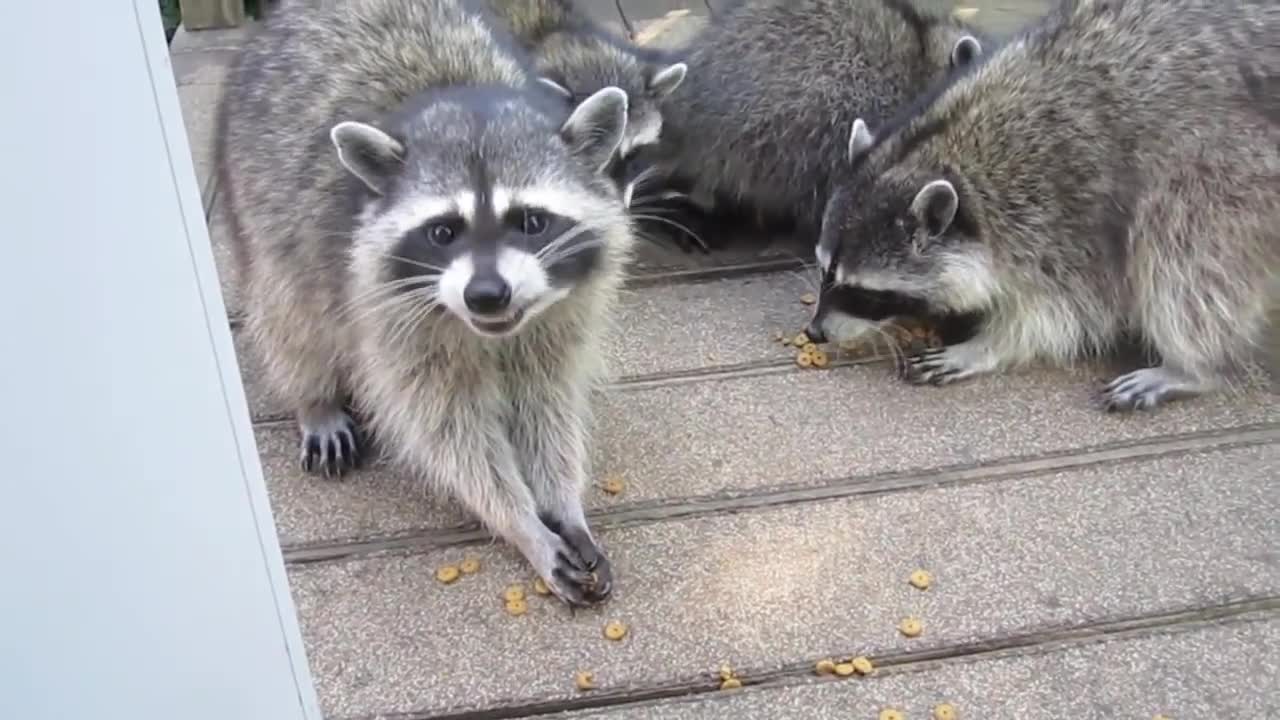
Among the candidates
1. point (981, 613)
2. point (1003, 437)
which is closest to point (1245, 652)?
point (981, 613)

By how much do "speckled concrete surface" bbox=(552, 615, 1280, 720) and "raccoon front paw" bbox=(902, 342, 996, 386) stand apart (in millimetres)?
729

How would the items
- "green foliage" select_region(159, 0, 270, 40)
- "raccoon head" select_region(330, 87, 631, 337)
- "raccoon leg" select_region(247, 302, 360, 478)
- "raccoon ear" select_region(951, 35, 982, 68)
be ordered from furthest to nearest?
"green foliage" select_region(159, 0, 270, 40)
"raccoon ear" select_region(951, 35, 982, 68)
"raccoon leg" select_region(247, 302, 360, 478)
"raccoon head" select_region(330, 87, 631, 337)

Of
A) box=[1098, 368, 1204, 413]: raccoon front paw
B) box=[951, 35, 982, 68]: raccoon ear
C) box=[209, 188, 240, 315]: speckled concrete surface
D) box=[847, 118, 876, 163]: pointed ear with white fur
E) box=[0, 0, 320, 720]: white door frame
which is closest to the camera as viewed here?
box=[0, 0, 320, 720]: white door frame

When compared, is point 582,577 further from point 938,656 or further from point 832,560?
point 938,656

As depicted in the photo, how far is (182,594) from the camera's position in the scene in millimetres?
1062

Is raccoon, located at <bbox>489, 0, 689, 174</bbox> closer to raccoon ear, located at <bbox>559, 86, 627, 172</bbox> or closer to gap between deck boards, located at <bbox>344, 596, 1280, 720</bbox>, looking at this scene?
raccoon ear, located at <bbox>559, 86, 627, 172</bbox>

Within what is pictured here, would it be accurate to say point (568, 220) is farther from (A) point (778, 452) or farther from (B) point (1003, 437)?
(B) point (1003, 437)

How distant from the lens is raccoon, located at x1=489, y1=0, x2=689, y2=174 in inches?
115

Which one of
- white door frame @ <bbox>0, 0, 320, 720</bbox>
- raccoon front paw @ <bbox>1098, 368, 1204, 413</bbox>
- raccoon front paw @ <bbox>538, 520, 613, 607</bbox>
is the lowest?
raccoon front paw @ <bbox>538, 520, 613, 607</bbox>

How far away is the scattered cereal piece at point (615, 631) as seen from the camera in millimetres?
2023

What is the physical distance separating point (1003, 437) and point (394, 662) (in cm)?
113

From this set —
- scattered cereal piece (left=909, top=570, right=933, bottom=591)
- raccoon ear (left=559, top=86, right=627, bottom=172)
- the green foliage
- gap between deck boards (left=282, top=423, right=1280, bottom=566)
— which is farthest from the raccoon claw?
the green foliage

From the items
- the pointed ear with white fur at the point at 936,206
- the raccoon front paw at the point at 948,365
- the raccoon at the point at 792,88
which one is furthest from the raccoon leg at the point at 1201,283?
the raccoon at the point at 792,88

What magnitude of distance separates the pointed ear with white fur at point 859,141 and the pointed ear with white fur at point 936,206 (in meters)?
0.19
